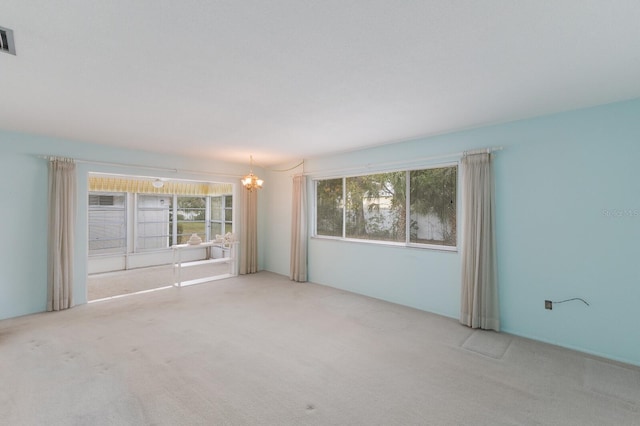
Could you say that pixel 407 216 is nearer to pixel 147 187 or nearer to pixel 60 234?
pixel 60 234

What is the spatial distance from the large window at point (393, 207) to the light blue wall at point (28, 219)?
400cm

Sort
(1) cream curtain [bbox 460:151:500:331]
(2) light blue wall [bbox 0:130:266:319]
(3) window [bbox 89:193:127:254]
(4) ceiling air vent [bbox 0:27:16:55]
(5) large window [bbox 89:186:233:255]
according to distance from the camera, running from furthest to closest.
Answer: (5) large window [bbox 89:186:233:255], (3) window [bbox 89:193:127:254], (2) light blue wall [bbox 0:130:266:319], (1) cream curtain [bbox 460:151:500:331], (4) ceiling air vent [bbox 0:27:16:55]

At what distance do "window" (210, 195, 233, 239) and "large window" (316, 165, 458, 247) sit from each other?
11.7ft

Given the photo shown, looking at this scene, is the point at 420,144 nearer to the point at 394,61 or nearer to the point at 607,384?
the point at 394,61

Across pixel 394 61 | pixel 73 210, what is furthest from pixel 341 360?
pixel 73 210

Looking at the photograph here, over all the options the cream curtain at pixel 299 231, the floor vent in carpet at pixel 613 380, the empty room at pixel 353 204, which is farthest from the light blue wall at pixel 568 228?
the cream curtain at pixel 299 231

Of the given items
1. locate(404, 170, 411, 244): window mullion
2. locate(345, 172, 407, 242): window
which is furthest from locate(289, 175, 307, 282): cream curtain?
locate(404, 170, 411, 244): window mullion

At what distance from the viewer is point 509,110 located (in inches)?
123

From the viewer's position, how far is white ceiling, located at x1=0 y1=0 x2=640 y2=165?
5.15 ft

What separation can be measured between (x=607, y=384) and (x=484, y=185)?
2.18 m

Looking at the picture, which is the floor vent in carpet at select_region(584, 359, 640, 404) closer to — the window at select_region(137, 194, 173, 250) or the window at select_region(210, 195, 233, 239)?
the window at select_region(210, 195, 233, 239)

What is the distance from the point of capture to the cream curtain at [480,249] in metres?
3.58

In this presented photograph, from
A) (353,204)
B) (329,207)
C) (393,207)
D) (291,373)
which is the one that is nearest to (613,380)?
(291,373)

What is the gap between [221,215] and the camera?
29.0 feet
